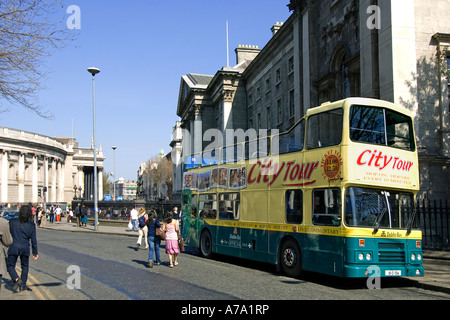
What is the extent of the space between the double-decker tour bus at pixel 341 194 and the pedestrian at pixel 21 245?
6.50 metres

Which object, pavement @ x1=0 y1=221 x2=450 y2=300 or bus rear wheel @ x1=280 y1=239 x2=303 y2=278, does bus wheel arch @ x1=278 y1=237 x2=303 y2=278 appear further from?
pavement @ x1=0 y1=221 x2=450 y2=300

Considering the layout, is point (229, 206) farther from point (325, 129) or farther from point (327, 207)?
point (325, 129)

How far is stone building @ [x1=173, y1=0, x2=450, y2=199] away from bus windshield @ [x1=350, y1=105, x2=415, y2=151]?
781 cm

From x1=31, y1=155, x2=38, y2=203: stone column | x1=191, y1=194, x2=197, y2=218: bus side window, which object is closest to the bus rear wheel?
x1=191, y1=194, x2=197, y2=218: bus side window

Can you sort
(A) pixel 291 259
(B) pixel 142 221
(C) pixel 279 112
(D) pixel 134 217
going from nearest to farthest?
(A) pixel 291 259 < (B) pixel 142 221 < (D) pixel 134 217 < (C) pixel 279 112

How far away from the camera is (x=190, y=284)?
10.5 meters

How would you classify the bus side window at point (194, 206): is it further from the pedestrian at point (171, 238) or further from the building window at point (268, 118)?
the building window at point (268, 118)

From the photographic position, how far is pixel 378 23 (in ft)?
65.4

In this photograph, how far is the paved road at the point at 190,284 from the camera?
9.13 metres

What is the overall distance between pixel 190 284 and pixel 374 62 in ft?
46.2

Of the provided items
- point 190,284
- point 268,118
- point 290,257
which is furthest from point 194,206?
point 268,118
